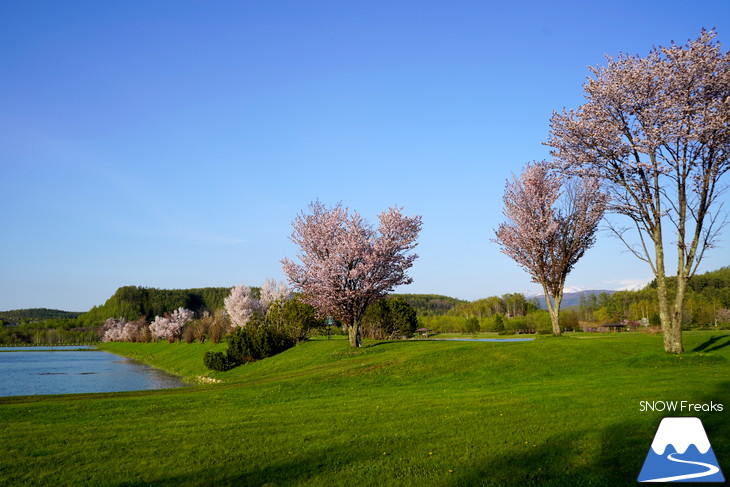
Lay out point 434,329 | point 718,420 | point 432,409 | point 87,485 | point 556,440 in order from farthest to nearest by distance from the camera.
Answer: point 434,329, point 432,409, point 718,420, point 556,440, point 87,485

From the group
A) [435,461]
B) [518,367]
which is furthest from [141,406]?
[518,367]

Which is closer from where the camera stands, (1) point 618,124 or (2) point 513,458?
(2) point 513,458

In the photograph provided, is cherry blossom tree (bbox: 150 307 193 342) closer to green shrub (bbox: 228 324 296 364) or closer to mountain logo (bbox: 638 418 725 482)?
green shrub (bbox: 228 324 296 364)

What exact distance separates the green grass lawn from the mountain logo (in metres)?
0.21

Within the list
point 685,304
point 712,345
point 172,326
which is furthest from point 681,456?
point 685,304

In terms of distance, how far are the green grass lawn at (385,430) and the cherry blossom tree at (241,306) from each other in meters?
57.1

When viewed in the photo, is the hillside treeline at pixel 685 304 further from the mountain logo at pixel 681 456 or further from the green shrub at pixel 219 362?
the mountain logo at pixel 681 456

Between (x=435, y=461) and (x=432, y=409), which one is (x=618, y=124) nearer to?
(x=432, y=409)

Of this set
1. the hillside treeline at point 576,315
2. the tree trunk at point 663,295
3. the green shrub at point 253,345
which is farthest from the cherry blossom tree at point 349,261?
the hillside treeline at point 576,315

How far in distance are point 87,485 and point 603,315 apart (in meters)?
142

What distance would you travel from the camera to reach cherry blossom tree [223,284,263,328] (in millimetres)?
81812

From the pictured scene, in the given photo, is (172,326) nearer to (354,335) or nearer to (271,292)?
(271,292)

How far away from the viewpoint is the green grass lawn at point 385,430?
8.79m

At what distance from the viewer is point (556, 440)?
33.7 feet
